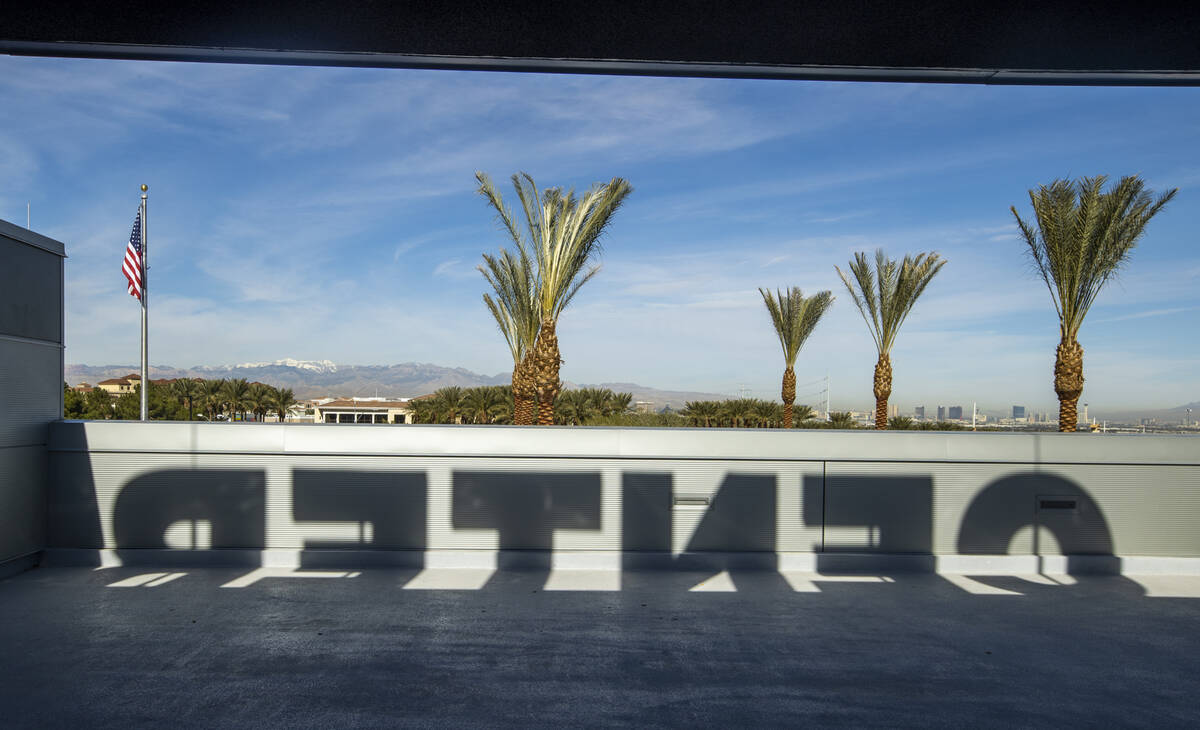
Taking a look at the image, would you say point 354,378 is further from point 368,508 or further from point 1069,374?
point 368,508

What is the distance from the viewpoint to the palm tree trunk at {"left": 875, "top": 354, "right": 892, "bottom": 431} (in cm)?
2186

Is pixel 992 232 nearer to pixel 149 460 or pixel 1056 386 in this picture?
pixel 1056 386

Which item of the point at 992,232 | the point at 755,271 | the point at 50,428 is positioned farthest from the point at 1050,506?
the point at 755,271

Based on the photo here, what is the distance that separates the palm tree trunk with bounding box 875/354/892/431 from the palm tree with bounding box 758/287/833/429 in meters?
2.95

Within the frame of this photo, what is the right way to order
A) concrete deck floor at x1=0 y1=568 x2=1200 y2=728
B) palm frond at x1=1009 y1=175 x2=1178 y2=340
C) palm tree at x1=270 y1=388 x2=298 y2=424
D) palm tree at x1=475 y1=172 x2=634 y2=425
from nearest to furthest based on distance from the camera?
concrete deck floor at x1=0 y1=568 x2=1200 y2=728 → palm tree at x1=475 y1=172 x2=634 y2=425 → palm frond at x1=1009 y1=175 x2=1178 y2=340 → palm tree at x1=270 y1=388 x2=298 y2=424

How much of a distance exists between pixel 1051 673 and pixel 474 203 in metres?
12.6

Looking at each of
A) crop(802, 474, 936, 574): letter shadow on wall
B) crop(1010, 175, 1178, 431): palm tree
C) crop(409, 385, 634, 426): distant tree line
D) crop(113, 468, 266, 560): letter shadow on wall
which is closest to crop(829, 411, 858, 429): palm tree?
crop(1010, 175, 1178, 431): palm tree

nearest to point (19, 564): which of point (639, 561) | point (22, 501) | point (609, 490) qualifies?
point (22, 501)

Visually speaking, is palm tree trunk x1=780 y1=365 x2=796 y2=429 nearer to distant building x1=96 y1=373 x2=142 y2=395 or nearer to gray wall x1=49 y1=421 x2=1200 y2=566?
gray wall x1=49 y1=421 x2=1200 y2=566

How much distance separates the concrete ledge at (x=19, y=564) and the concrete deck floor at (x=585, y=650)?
0.33 feet

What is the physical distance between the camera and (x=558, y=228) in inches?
544

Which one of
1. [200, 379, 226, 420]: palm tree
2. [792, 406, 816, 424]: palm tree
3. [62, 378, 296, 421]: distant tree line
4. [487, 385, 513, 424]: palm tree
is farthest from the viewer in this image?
[200, 379, 226, 420]: palm tree

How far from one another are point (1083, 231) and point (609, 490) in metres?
12.9

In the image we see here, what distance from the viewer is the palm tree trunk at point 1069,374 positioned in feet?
51.3
